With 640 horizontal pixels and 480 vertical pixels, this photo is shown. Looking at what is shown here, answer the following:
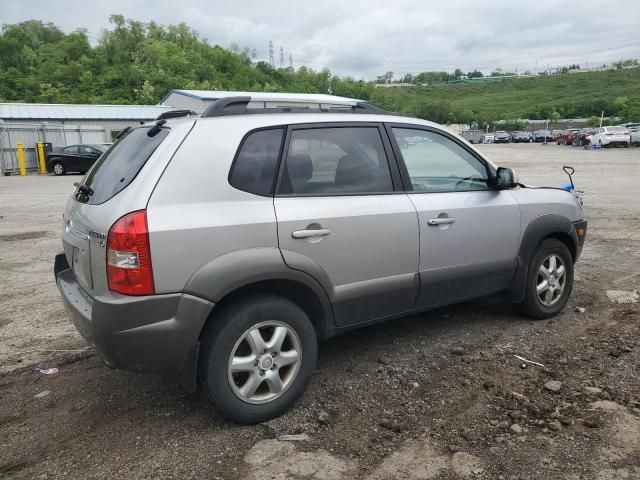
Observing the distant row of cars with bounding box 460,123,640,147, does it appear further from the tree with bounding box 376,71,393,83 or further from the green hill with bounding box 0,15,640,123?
the tree with bounding box 376,71,393,83

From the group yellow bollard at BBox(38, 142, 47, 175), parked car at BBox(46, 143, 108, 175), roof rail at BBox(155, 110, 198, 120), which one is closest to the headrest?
roof rail at BBox(155, 110, 198, 120)

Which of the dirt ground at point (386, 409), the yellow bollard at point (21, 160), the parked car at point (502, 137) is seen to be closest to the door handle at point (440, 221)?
the dirt ground at point (386, 409)

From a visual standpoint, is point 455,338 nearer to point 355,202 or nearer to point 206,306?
point 355,202

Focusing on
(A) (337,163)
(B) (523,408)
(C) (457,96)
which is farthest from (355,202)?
(C) (457,96)

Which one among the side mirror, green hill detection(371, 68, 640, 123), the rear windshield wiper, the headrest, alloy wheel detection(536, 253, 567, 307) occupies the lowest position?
alloy wheel detection(536, 253, 567, 307)

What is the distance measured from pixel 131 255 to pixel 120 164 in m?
0.79

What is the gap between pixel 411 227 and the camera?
3.63 m

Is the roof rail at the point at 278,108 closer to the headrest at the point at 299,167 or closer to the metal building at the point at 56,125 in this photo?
the headrest at the point at 299,167

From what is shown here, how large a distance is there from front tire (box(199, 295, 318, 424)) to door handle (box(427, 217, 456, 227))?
115cm

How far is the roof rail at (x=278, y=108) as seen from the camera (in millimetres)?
3236

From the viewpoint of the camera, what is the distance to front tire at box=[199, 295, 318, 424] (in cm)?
294

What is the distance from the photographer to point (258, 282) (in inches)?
120

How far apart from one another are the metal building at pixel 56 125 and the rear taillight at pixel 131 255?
2341cm

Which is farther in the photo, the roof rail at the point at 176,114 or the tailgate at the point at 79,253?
the roof rail at the point at 176,114
